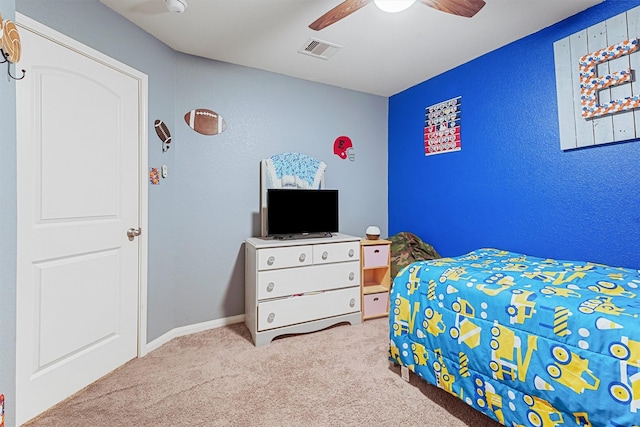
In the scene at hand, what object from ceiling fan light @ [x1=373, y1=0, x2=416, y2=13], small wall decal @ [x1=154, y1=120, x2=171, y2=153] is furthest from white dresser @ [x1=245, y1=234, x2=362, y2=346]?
ceiling fan light @ [x1=373, y1=0, x2=416, y2=13]

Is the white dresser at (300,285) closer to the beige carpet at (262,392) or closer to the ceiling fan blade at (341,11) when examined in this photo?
the beige carpet at (262,392)

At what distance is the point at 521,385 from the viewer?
128cm

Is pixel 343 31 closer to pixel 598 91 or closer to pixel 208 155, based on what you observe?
pixel 208 155

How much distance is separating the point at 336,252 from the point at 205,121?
1688 mm

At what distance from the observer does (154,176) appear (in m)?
2.33

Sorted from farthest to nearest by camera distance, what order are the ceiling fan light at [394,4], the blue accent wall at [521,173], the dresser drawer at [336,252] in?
the dresser drawer at [336,252]
the blue accent wall at [521,173]
the ceiling fan light at [394,4]

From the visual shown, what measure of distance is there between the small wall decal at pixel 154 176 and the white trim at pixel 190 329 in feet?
4.13

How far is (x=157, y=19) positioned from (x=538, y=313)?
2894 millimetres

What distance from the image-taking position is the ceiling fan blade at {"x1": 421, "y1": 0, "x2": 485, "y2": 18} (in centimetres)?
156

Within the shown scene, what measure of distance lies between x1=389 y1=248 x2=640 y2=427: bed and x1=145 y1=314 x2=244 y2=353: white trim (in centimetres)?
163

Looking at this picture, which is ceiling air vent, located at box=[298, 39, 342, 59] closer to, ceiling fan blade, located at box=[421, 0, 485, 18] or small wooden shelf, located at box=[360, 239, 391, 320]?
ceiling fan blade, located at box=[421, 0, 485, 18]

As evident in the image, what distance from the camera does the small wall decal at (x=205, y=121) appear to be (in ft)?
8.61

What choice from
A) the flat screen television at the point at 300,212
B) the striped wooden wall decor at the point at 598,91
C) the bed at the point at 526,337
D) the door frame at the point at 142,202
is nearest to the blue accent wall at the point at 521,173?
the striped wooden wall decor at the point at 598,91

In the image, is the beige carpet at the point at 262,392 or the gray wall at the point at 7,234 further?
the beige carpet at the point at 262,392
